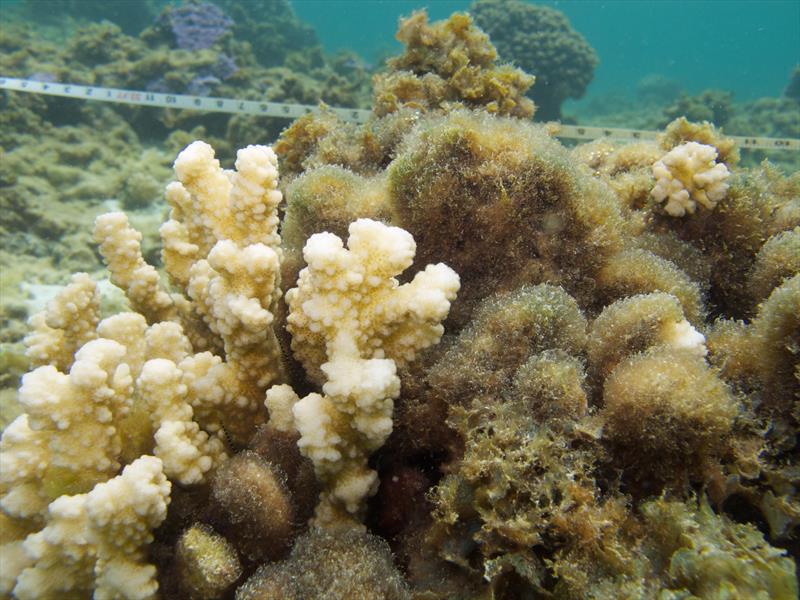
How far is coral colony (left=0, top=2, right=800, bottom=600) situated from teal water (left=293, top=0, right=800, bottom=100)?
30.5 meters

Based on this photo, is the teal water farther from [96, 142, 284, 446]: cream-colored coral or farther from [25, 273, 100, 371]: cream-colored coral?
[25, 273, 100, 371]: cream-colored coral

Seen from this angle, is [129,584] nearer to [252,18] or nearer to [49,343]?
[49,343]

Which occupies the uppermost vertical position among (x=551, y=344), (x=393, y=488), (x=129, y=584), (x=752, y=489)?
(x=551, y=344)

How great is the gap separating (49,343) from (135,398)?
0.62m

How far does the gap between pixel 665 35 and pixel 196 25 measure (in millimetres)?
89744

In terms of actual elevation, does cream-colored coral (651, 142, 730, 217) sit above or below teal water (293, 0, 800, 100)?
below

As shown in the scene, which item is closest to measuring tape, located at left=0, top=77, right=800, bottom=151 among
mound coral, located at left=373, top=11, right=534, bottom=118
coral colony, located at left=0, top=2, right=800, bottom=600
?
mound coral, located at left=373, top=11, right=534, bottom=118

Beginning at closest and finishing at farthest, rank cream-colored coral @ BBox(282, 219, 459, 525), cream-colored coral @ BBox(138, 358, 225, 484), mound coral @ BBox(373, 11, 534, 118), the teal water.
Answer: cream-colored coral @ BBox(282, 219, 459, 525)
cream-colored coral @ BBox(138, 358, 225, 484)
mound coral @ BBox(373, 11, 534, 118)
the teal water

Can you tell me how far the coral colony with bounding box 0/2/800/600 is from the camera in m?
1.50

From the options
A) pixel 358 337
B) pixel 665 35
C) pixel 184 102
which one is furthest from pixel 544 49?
pixel 665 35

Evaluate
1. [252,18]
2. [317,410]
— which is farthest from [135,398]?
[252,18]

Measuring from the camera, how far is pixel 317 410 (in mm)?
1705

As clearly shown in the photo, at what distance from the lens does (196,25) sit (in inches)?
523

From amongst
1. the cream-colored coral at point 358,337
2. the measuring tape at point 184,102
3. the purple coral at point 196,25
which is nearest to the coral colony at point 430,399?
the cream-colored coral at point 358,337
